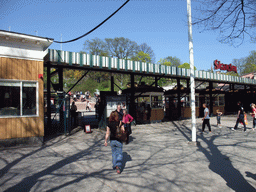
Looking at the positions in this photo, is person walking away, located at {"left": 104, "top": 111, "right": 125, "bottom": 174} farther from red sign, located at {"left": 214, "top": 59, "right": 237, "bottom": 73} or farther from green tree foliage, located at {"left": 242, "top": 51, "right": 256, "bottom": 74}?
green tree foliage, located at {"left": 242, "top": 51, "right": 256, "bottom": 74}

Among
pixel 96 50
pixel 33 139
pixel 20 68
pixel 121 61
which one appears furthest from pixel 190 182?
pixel 96 50

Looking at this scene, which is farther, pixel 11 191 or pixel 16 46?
pixel 16 46

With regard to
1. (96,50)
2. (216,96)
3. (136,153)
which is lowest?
(136,153)

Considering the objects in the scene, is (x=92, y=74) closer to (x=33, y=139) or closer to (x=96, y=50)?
(x=96, y=50)

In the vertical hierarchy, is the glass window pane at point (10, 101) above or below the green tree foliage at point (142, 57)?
below

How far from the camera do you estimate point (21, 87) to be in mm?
9078

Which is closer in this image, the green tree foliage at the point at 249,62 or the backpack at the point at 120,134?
→ the backpack at the point at 120,134

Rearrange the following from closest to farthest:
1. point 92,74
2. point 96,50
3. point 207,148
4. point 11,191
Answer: point 11,191, point 207,148, point 96,50, point 92,74

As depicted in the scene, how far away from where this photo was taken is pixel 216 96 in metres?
24.8

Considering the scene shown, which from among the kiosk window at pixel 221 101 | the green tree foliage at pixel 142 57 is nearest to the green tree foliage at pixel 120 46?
the green tree foliage at pixel 142 57

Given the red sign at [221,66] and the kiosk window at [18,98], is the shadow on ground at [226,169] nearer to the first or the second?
the kiosk window at [18,98]

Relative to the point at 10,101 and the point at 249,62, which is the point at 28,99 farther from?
the point at 249,62

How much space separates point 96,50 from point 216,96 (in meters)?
38.4

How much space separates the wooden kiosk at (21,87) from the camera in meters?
8.63
